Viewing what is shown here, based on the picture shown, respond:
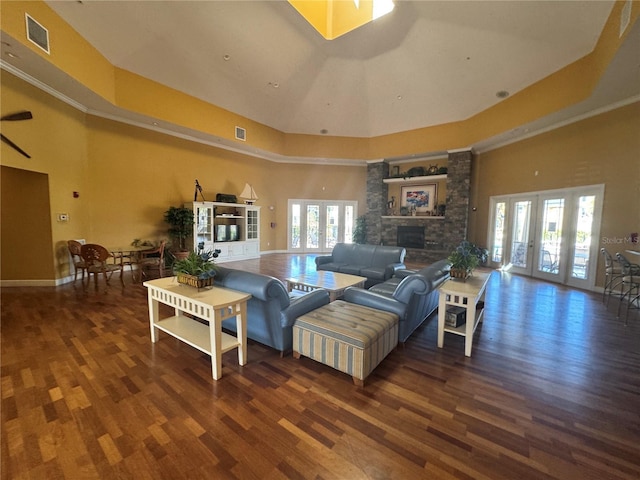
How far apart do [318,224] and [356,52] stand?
18.7 ft

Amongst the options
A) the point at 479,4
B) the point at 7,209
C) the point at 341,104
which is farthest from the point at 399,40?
the point at 7,209

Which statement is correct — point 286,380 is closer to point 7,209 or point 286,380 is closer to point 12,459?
point 12,459

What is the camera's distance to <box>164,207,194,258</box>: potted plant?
665cm

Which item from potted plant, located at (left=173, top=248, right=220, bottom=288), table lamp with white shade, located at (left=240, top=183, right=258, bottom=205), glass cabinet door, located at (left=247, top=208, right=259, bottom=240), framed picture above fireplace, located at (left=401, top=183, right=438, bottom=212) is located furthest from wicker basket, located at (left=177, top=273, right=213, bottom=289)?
framed picture above fireplace, located at (left=401, top=183, right=438, bottom=212)

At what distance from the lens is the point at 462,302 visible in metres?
2.70

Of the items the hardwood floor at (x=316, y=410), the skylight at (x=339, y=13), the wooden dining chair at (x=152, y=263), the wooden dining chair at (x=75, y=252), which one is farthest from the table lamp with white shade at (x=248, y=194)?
the hardwood floor at (x=316, y=410)

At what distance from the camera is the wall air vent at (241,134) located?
7535 millimetres

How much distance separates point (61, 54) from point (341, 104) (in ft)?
20.5

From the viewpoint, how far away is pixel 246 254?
28.1 ft

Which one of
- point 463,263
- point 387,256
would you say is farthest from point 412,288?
point 387,256

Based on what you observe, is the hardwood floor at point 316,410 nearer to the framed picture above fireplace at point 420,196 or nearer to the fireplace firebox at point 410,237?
the fireplace firebox at point 410,237

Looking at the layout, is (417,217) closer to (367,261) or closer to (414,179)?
(414,179)

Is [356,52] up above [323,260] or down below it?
above

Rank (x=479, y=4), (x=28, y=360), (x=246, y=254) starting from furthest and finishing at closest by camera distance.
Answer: (x=246, y=254)
(x=479, y=4)
(x=28, y=360)
